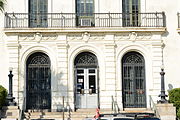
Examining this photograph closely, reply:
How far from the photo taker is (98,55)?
2630 centimetres

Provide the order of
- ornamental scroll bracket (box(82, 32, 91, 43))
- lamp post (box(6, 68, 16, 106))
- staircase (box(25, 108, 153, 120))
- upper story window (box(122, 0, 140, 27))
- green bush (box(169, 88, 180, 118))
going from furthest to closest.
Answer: upper story window (box(122, 0, 140, 27)) < ornamental scroll bracket (box(82, 32, 91, 43)) < green bush (box(169, 88, 180, 118)) < lamp post (box(6, 68, 16, 106)) < staircase (box(25, 108, 153, 120))

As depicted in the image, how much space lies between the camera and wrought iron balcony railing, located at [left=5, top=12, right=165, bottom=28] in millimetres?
26406

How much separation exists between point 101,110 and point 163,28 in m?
6.38

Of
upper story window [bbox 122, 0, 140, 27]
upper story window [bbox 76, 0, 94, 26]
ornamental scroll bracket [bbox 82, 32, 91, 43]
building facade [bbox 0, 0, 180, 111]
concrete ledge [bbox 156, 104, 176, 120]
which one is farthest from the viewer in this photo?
upper story window [bbox 122, 0, 140, 27]

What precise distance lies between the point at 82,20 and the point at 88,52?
2077 mm

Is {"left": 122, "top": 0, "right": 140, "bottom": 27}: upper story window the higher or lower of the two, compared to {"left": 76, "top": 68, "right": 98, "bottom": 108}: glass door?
higher

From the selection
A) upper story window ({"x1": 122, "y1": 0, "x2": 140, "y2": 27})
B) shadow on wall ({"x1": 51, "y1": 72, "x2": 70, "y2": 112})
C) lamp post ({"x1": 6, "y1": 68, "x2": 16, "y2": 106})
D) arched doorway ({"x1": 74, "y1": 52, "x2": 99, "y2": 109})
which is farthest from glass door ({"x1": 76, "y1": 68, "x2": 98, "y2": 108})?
lamp post ({"x1": 6, "y1": 68, "x2": 16, "y2": 106})

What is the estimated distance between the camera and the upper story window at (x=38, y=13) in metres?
26.8

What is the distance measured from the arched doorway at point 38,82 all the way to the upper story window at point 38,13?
1.93 m

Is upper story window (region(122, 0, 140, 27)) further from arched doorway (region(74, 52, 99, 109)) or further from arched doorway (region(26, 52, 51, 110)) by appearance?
arched doorway (region(26, 52, 51, 110))

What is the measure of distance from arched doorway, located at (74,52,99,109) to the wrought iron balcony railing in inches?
82.7

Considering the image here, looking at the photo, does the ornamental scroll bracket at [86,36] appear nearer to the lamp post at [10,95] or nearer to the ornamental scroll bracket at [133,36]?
the ornamental scroll bracket at [133,36]

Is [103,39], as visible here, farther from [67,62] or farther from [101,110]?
[101,110]

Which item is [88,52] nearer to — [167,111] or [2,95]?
[2,95]
